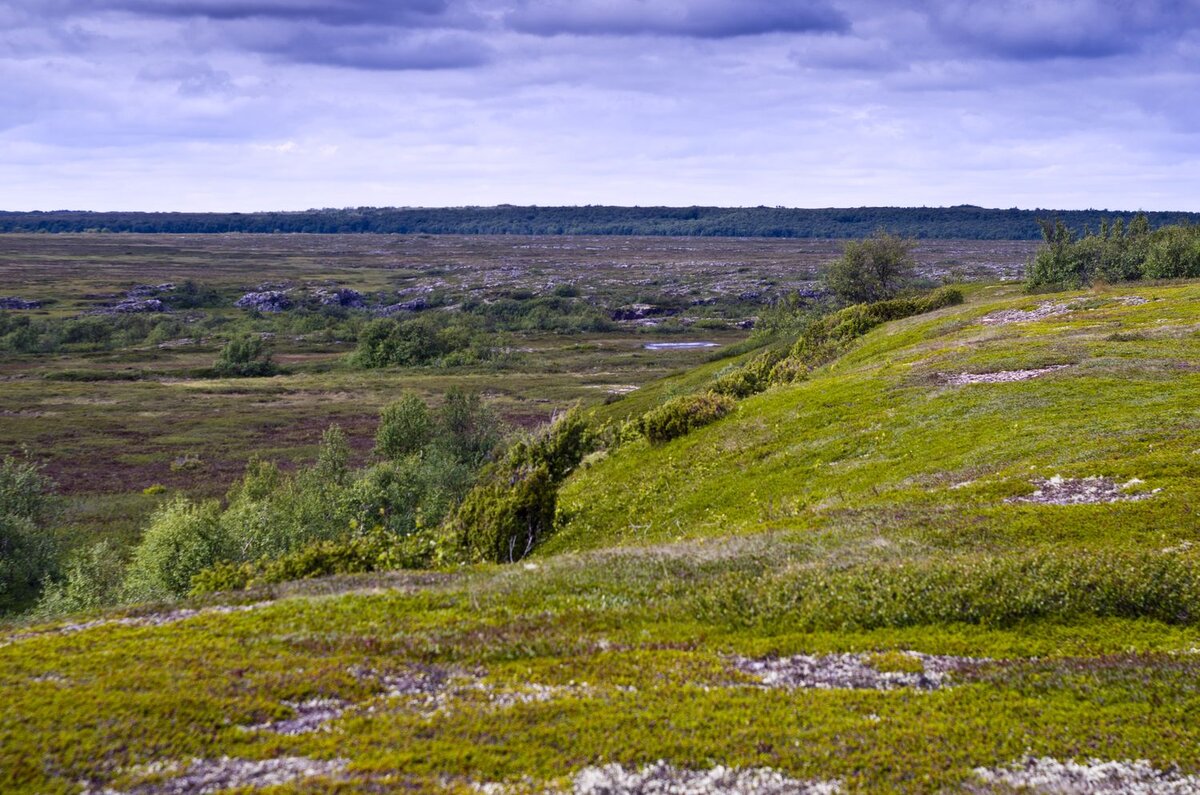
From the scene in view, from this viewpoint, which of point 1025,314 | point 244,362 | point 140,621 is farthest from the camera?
point 244,362

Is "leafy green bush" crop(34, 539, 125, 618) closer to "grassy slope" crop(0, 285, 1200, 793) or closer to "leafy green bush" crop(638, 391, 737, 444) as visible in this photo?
"grassy slope" crop(0, 285, 1200, 793)

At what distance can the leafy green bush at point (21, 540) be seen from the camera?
44.1 meters

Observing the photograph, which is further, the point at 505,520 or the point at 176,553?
the point at 176,553

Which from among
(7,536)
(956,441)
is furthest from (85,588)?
(956,441)

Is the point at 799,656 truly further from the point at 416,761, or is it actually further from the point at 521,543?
the point at 521,543

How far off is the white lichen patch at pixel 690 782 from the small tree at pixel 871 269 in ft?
324

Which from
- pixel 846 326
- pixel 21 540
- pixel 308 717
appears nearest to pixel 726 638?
pixel 308 717

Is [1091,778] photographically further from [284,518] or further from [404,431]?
[404,431]

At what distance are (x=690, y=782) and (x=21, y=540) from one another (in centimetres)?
5168

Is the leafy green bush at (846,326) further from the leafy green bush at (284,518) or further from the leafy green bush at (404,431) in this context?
the leafy green bush at (284,518)

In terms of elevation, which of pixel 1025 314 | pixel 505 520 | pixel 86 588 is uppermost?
pixel 1025 314

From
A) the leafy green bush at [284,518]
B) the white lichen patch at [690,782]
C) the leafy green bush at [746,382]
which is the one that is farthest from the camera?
the leafy green bush at [746,382]

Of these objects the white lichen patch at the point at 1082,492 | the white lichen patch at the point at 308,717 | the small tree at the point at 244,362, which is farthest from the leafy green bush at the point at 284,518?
the small tree at the point at 244,362

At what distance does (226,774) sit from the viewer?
29.3 feet
